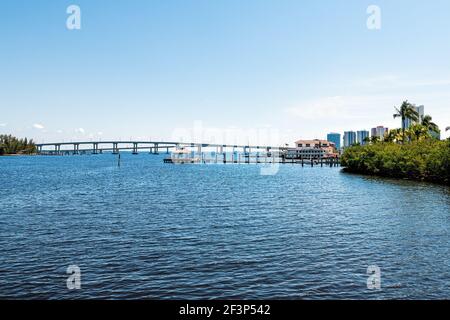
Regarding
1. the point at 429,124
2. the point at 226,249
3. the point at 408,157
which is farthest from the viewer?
the point at 429,124

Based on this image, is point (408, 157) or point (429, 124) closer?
point (408, 157)

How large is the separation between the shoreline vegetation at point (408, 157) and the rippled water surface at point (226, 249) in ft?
106

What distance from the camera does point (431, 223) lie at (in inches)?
1543

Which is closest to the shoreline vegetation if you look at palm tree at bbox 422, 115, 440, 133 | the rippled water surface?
palm tree at bbox 422, 115, 440, 133

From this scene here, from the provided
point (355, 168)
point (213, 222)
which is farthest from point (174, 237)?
point (355, 168)

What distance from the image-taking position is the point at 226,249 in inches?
1165

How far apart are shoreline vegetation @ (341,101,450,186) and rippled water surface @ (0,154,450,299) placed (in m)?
32.4

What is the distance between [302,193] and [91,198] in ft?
113

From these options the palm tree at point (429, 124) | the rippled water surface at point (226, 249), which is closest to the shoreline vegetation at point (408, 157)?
the palm tree at point (429, 124)

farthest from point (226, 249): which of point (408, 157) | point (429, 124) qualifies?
point (429, 124)

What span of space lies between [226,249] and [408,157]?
3073 inches

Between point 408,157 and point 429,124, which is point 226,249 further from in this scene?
point 429,124

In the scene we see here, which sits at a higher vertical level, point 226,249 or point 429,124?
point 429,124
